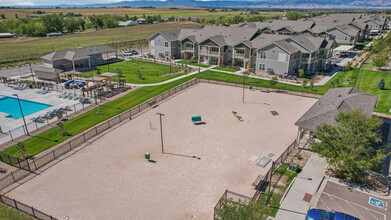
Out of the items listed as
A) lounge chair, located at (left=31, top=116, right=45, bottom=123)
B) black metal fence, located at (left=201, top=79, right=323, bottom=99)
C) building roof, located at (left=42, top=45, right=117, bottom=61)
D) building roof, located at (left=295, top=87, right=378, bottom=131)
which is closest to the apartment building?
black metal fence, located at (left=201, top=79, right=323, bottom=99)

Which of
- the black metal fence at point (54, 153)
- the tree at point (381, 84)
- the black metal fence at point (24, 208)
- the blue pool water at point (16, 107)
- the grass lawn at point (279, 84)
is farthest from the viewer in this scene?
the grass lawn at point (279, 84)

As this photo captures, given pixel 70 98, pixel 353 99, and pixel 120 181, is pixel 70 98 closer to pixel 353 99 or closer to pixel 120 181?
pixel 120 181

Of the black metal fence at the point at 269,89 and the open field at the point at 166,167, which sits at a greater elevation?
the black metal fence at the point at 269,89

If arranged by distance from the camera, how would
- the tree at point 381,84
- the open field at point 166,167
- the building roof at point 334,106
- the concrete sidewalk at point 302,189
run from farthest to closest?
the tree at point 381,84 → the building roof at point 334,106 → the open field at point 166,167 → the concrete sidewalk at point 302,189

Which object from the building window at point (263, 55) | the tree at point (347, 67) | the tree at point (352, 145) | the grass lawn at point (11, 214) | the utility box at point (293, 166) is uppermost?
the building window at point (263, 55)

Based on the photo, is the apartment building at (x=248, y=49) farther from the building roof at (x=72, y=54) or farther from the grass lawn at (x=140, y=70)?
the building roof at (x=72, y=54)

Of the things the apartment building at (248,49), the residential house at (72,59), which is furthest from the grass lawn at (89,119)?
the residential house at (72,59)

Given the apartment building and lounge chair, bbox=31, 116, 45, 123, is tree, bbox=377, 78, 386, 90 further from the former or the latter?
lounge chair, bbox=31, 116, 45, 123

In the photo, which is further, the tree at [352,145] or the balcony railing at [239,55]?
the balcony railing at [239,55]
